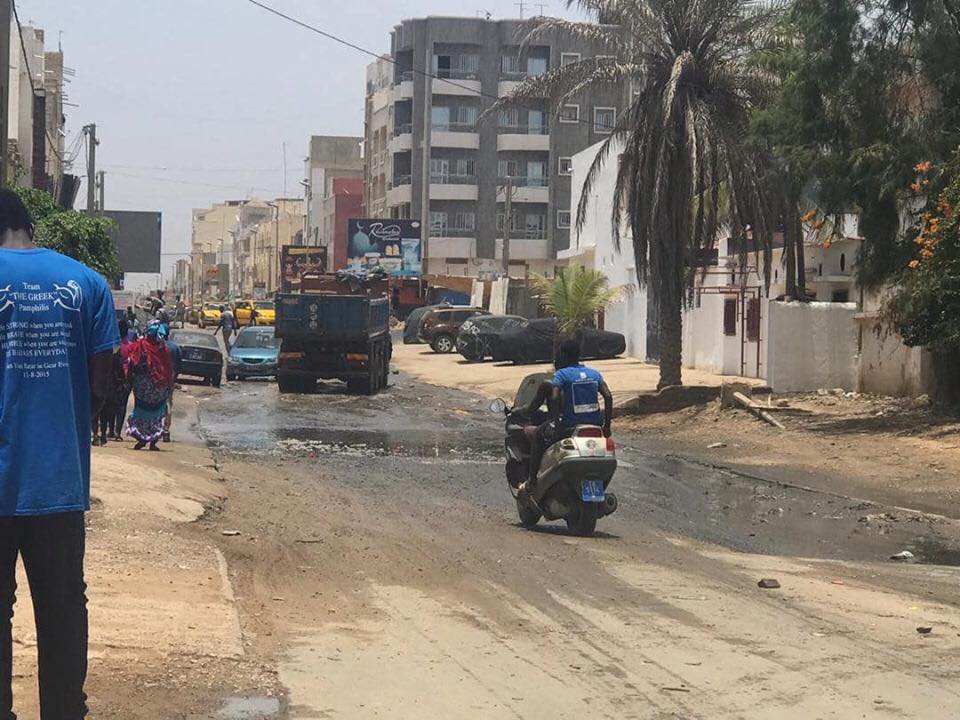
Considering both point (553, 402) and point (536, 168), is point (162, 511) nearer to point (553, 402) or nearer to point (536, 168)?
point (553, 402)

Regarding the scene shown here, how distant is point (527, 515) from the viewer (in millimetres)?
13031

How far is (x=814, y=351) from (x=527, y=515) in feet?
61.1

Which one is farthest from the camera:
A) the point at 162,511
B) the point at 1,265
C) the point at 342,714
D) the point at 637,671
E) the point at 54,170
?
the point at 54,170

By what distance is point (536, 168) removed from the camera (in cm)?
9100

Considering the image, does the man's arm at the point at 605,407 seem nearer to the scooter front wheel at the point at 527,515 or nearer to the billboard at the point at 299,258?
the scooter front wheel at the point at 527,515

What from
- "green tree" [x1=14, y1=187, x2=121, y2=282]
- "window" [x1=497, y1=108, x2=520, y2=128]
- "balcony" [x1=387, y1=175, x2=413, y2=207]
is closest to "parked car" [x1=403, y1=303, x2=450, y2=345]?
"green tree" [x1=14, y1=187, x2=121, y2=282]

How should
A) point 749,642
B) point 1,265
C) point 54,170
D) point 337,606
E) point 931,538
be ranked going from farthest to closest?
point 54,170 < point 931,538 < point 337,606 < point 749,642 < point 1,265

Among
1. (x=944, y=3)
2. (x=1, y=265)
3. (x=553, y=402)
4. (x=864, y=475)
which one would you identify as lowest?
(x=864, y=475)

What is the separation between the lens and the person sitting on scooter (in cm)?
1237

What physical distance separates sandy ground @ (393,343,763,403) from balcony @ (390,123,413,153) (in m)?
38.6

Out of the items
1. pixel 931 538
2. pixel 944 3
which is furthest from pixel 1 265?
pixel 944 3

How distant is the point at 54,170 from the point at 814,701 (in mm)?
75725

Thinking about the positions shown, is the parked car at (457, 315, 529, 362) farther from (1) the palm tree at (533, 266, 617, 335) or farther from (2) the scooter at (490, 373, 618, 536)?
(2) the scooter at (490, 373, 618, 536)

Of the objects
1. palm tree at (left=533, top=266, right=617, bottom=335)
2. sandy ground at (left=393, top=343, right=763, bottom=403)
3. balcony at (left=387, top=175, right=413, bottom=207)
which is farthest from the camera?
balcony at (left=387, top=175, right=413, bottom=207)
